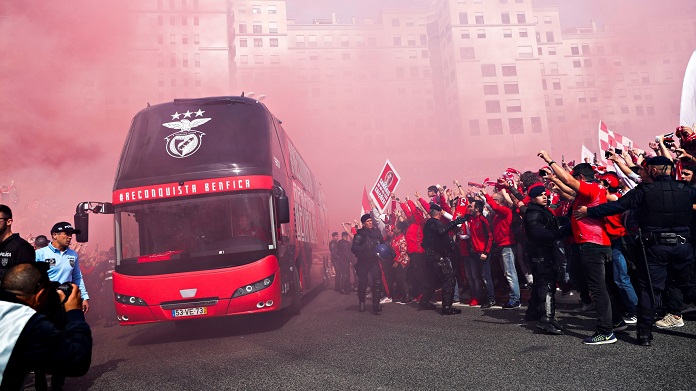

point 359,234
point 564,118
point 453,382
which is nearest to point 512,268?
point 359,234

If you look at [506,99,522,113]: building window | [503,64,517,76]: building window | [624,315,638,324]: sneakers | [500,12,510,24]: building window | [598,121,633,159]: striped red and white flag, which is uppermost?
[500,12,510,24]: building window

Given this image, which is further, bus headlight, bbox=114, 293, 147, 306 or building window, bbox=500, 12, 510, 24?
building window, bbox=500, 12, 510, 24

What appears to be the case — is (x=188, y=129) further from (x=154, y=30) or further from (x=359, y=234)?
(x=154, y=30)

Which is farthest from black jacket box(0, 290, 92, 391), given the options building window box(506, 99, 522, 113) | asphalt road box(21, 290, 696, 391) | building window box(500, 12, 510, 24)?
building window box(500, 12, 510, 24)

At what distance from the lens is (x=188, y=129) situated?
312 inches

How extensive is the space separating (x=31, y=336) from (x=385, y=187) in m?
10.7

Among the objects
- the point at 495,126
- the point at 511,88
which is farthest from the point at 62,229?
the point at 511,88

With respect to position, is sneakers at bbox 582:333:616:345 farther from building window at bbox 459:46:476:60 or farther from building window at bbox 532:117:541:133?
building window at bbox 459:46:476:60

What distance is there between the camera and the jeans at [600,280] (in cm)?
489

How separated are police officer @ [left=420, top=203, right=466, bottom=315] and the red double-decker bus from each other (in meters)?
2.39

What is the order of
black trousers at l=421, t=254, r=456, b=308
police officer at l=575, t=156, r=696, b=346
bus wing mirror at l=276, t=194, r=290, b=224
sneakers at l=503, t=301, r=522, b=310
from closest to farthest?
1. police officer at l=575, t=156, r=696, b=346
2. bus wing mirror at l=276, t=194, r=290, b=224
3. black trousers at l=421, t=254, r=456, b=308
4. sneakers at l=503, t=301, r=522, b=310

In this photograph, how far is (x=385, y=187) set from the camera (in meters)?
12.4

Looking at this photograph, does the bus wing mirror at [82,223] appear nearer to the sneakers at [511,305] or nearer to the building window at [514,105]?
the sneakers at [511,305]

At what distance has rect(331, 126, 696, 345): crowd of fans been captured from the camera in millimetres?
5113
